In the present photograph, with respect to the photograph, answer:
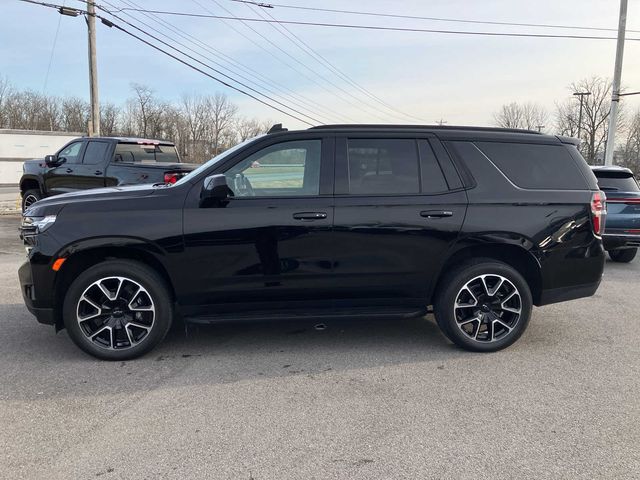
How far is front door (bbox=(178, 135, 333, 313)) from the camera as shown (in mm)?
4070

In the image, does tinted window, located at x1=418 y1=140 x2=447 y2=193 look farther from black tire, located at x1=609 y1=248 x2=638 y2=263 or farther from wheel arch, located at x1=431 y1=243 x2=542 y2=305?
black tire, located at x1=609 y1=248 x2=638 y2=263

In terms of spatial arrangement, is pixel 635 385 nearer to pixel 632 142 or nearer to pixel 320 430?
pixel 320 430

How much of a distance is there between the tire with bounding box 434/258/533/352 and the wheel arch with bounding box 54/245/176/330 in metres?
2.38

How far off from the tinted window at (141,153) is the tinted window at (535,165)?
802 centimetres

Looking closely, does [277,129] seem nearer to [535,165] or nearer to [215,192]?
[215,192]

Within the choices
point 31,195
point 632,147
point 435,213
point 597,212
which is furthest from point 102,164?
point 632,147

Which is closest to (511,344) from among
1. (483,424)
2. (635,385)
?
(635,385)

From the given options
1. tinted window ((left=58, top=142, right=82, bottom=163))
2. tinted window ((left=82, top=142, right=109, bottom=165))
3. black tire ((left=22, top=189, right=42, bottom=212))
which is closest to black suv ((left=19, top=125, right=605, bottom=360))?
tinted window ((left=82, top=142, right=109, bottom=165))

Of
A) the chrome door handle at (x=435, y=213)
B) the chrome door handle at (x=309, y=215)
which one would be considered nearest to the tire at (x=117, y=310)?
the chrome door handle at (x=309, y=215)

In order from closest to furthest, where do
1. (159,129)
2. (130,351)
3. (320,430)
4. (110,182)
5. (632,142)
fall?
(320,430) → (130,351) → (110,182) → (159,129) → (632,142)

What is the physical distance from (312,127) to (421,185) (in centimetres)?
108

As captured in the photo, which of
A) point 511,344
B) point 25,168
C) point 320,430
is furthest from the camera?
point 25,168

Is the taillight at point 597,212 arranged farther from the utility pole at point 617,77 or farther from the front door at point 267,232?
the utility pole at point 617,77

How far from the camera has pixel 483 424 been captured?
10.4 feet
